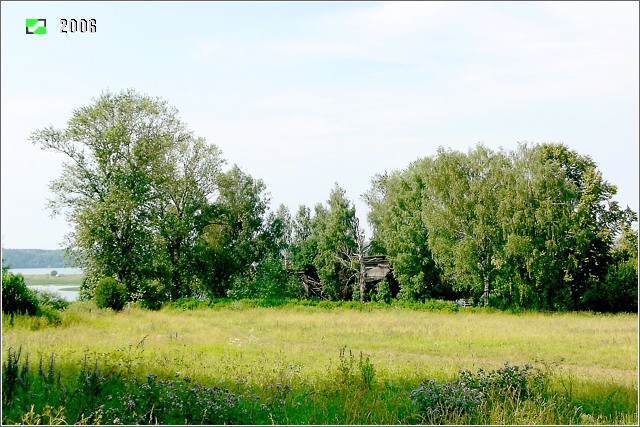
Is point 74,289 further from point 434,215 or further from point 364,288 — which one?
point 434,215

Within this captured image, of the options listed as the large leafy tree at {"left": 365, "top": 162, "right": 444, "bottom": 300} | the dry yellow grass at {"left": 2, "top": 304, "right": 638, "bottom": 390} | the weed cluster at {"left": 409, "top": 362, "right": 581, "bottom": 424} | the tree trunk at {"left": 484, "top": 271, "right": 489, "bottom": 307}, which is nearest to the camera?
the weed cluster at {"left": 409, "top": 362, "right": 581, "bottom": 424}

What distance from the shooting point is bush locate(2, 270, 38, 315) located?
1368 centimetres

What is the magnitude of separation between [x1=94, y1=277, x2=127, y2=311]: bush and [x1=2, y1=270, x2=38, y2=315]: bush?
589 centimetres

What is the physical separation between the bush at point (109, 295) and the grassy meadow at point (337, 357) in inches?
22.7

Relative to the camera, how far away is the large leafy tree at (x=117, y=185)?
23.2 m

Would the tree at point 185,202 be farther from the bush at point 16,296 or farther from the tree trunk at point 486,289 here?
the tree trunk at point 486,289

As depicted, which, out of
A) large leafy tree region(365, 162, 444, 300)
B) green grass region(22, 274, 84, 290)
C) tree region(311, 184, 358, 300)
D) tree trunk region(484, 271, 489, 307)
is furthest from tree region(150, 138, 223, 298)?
tree trunk region(484, 271, 489, 307)

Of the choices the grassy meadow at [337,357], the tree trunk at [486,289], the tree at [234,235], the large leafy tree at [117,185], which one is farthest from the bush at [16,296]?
the tree trunk at [486,289]

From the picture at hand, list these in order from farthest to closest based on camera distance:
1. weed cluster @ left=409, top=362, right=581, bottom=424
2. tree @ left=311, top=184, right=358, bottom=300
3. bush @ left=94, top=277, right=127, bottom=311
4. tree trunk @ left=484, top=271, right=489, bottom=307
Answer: tree @ left=311, top=184, right=358, bottom=300 < tree trunk @ left=484, top=271, right=489, bottom=307 < bush @ left=94, top=277, right=127, bottom=311 < weed cluster @ left=409, top=362, right=581, bottom=424

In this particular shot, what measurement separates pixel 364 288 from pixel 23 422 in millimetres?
24826

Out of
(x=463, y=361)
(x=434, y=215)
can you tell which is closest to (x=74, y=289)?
(x=434, y=215)

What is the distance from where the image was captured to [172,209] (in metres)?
28.1

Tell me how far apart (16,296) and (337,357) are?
8.17 m

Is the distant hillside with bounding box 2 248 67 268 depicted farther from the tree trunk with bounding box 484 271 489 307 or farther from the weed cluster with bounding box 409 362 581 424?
the tree trunk with bounding box 484 271 489 307
